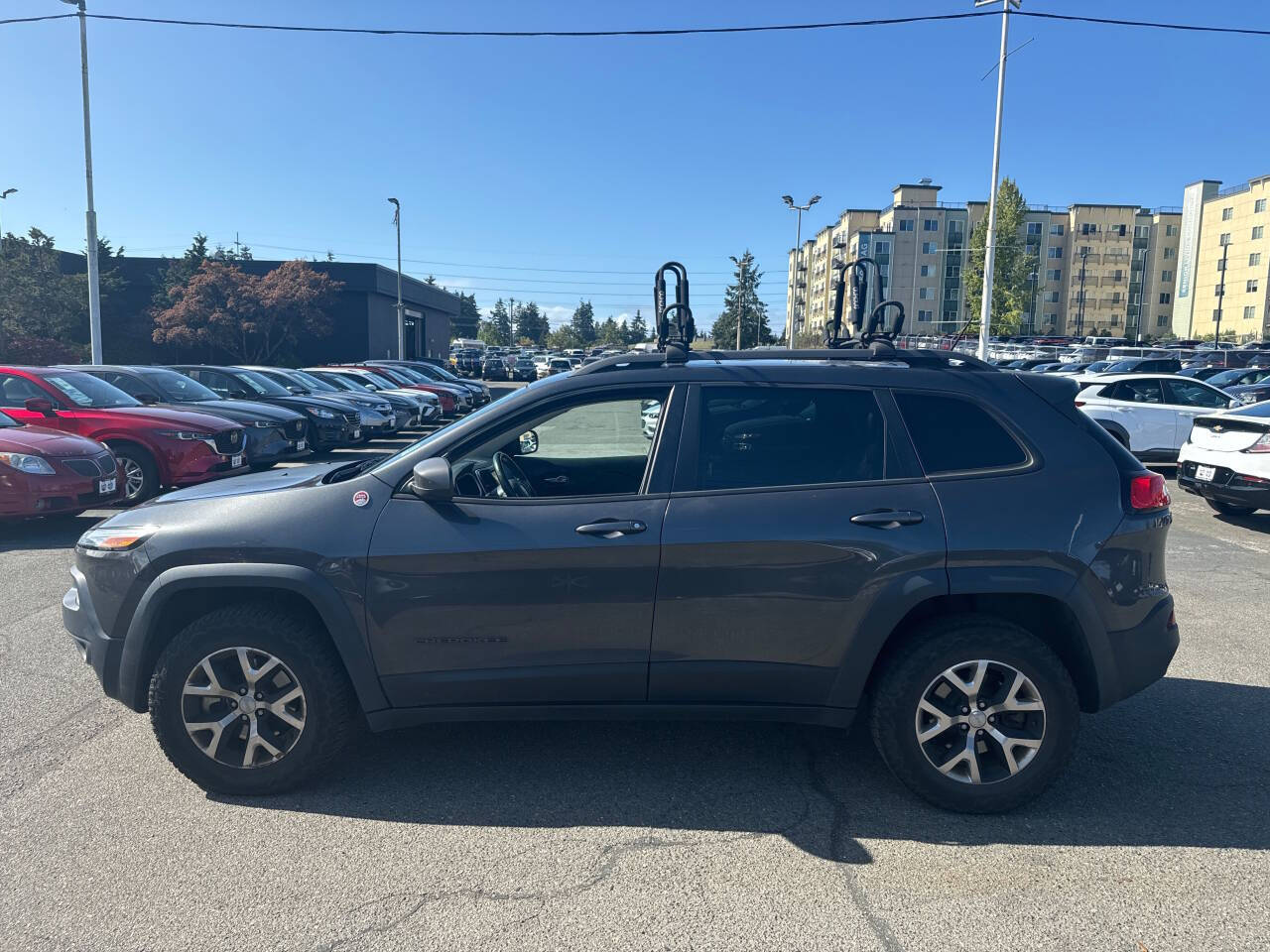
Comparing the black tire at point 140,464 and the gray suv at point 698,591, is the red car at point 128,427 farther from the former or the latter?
the gray suv at point 698,591

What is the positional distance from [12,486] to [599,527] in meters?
7.42

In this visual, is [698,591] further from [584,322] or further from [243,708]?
[584,322]

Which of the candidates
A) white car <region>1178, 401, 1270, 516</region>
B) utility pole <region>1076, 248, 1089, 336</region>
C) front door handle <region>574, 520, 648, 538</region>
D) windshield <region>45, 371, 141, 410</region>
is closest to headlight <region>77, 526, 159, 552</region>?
front door handle <region>574, 520, 648, 538</region>

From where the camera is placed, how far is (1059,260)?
100688 millimetres

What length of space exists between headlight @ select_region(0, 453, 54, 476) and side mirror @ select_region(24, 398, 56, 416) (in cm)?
223

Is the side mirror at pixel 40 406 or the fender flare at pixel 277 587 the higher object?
the side mirror at pixel 40 406

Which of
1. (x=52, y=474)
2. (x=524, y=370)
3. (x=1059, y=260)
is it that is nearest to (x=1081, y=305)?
(x=1059, y=260)

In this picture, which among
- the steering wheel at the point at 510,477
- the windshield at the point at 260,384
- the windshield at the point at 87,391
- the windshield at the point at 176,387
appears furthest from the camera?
the windshield at the point at 260,384

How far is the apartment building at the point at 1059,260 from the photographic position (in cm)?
9456

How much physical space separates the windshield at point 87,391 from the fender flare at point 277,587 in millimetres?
8475

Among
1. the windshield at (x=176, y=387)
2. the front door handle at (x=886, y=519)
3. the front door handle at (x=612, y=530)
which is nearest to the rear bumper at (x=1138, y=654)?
the front door handle at (x=886, y=519)

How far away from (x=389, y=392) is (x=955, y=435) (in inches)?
798

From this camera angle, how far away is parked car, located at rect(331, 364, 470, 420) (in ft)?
77.8

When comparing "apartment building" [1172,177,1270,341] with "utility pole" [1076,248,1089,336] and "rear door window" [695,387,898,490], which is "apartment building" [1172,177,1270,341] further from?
"rear door window" [695,387,898,490]
